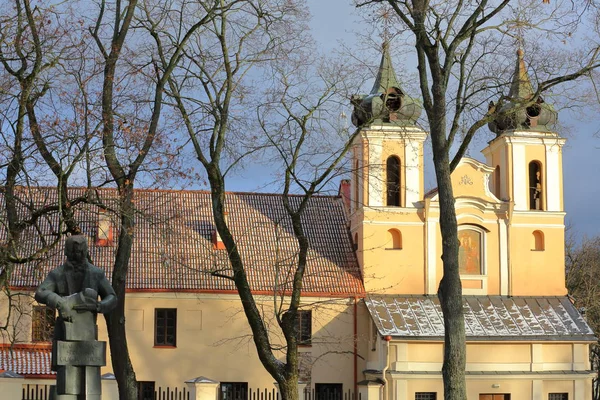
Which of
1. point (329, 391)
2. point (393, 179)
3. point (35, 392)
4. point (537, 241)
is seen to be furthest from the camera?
point (537, 241)

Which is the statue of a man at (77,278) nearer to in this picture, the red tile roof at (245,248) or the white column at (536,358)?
the red tile roof at (245,248)

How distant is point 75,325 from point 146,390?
22239 millimetres

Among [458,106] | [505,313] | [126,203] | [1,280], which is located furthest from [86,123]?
[505,313]

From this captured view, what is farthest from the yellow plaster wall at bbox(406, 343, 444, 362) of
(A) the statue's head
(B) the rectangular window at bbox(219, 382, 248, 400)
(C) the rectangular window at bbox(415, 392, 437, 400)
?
(A) the statue's head

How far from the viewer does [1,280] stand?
65.0 ft

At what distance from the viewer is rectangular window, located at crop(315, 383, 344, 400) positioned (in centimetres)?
3588

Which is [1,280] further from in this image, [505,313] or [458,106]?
[505,313]

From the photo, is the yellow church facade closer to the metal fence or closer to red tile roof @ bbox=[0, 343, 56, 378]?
the metal fence

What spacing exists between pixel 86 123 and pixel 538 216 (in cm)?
2222

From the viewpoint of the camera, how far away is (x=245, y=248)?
37125 millimetres

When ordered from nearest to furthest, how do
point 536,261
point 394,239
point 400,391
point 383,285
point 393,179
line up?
1. point 400,391
2. point 383,285
3. point 394,239
4. point 393,179
5. point 536,261

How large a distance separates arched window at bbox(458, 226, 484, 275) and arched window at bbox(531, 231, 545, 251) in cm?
213

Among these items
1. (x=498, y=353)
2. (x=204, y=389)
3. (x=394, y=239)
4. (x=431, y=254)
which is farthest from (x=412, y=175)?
(x=204, y=389)

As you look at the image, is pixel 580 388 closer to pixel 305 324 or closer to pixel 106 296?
pixel 305 324
